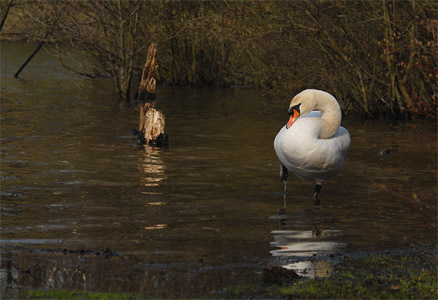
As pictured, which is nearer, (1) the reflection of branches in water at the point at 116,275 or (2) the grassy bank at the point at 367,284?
(2) the grassy bank at the point at 367,284

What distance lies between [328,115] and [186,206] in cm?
231

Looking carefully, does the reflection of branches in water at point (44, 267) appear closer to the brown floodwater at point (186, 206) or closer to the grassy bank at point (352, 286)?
the brown floodwater at point (186, 206)

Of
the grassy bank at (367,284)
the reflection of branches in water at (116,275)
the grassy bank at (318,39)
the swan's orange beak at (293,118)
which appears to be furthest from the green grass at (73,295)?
the grassy bank at (318,39)

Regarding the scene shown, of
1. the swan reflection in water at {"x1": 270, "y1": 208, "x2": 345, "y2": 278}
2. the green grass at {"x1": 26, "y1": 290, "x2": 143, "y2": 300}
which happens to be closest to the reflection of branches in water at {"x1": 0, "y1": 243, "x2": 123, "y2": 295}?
the green grass at {"x1": 26, "y1": 290, "x2": 143, "y2": 300}

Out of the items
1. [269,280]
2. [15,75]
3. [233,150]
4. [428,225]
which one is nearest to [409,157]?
[233,150]

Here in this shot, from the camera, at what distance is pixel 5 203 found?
10.1m

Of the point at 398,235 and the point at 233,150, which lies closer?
the point at 398,235

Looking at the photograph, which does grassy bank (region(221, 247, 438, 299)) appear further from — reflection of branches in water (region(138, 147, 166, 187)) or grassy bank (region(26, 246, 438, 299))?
reflection of branches in water (region(138, 147, 166, 187))

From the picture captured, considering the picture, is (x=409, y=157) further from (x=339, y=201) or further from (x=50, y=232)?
(x=50, y=232)

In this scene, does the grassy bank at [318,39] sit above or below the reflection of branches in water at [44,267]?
above

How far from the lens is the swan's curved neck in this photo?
1052 centimetres

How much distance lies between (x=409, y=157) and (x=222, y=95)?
14.8 meters

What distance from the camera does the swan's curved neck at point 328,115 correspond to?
414 inches

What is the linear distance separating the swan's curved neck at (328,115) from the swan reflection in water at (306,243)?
3.60 feet
